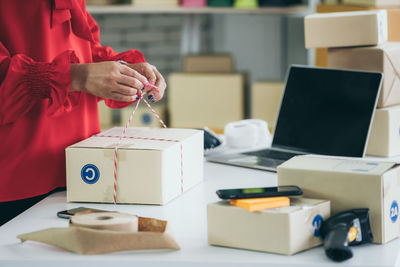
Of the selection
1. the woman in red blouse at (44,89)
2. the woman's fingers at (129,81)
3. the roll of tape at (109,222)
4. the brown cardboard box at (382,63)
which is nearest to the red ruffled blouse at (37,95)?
the woman in red blouse at (44,89)

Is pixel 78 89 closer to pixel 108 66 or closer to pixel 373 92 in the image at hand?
pixel 108 66

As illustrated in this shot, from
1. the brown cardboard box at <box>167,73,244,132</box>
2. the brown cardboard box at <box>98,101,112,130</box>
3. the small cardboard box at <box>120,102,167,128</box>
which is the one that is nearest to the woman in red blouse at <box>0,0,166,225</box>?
the brown cardboard box at <box>167,73,244,132</box>

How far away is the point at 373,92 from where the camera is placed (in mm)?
1763

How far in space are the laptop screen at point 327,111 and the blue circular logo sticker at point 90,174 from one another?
2.43ft

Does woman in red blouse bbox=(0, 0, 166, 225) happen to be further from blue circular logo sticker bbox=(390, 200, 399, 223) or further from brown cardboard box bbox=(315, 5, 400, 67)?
brown cardboard box bbox=(315, 5, 400, 67)

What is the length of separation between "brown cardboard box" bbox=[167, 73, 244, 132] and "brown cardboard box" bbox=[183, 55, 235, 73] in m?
0.08

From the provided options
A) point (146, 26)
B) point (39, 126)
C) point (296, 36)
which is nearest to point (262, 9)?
point (296, 36)

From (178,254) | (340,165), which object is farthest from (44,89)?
(340,165)

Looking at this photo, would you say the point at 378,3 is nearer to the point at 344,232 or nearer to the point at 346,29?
the point at 346,29

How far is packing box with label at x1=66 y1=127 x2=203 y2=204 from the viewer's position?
134 cm

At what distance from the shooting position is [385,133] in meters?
1.80

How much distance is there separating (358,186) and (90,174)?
593 millimetres

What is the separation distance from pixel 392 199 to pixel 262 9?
2.50 meters

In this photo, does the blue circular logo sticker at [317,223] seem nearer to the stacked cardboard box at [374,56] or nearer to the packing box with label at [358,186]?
the packing box with label at [358,186]
